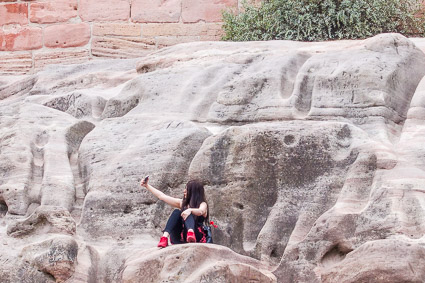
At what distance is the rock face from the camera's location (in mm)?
6746

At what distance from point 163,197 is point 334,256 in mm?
1324

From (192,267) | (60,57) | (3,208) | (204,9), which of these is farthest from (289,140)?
(60,57)

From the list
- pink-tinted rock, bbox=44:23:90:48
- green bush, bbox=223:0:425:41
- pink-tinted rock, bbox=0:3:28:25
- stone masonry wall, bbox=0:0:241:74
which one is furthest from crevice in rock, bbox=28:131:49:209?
pink-tinted rock, bbox=0:3:28:25

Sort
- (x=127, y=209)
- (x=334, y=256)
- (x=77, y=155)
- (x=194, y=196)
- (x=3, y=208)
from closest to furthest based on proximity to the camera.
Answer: (x=334, y=256) < (x=194, y=196) < (x=127, y=209) < (x=3, y=208) < (x=77, y=155)

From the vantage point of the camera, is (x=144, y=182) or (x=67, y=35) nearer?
(x=144, y=182)

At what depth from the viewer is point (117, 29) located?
14.2 meters

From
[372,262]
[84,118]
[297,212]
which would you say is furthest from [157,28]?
[372,262]

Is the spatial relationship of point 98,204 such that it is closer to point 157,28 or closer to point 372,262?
point 372,262

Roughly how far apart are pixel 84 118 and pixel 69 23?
5.27 m

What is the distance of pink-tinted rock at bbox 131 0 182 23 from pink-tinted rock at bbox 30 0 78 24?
93cm

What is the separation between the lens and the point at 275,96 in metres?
8.36

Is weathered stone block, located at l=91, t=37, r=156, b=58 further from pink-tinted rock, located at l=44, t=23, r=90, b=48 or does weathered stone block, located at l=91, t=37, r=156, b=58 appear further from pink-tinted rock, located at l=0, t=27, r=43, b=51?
pink-tinted rock, located at l=0, t=27, r=43, b=51

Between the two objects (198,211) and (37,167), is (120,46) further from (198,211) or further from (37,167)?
(198,211)

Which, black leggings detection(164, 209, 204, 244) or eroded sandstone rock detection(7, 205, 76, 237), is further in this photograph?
eroded sandstone rock detection(7, 205, 76, 237)
